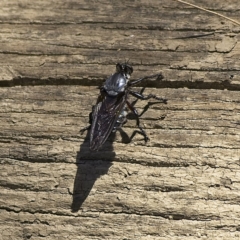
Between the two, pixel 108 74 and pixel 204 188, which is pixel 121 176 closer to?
pixel 204 188

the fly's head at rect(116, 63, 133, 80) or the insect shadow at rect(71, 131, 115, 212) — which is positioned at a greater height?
the fly's head at rect(116, 63, 133, 80)

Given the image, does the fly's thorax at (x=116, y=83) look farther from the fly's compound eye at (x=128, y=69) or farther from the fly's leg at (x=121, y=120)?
the fly's leg at (x=121, y=120)

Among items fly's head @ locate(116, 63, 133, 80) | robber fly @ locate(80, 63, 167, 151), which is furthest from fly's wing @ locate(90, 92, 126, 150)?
fly's head @ locate(116, 63, 133, 80)

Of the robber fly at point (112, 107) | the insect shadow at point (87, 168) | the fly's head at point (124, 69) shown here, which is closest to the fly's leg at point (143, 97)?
the robber fly at point (112, 107)

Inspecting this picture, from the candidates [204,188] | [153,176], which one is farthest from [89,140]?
[204,188]

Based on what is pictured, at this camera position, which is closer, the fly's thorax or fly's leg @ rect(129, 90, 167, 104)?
fly's leg @ rect(129, 90, 167, 104)

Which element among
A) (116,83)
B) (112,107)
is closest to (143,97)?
(116,83)

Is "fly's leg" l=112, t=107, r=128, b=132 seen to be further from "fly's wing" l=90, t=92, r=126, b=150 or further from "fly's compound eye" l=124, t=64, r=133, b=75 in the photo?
"fly's compound eye" l=124, t=64, r=133, b=75
